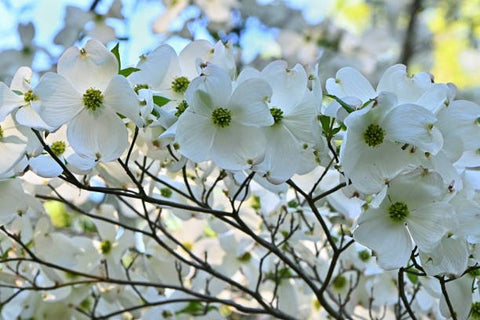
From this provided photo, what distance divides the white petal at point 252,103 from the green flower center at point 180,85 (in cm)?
9

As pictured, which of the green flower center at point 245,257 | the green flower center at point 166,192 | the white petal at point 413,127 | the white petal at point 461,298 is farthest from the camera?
the green flower center at point 245,257

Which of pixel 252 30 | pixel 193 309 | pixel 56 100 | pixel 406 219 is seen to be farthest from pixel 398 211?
pixel 252 30

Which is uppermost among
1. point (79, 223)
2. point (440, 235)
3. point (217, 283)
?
point (79, 223)

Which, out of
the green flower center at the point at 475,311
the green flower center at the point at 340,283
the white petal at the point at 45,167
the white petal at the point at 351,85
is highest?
the green flower center at the point at 340,283

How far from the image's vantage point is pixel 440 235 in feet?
2.00

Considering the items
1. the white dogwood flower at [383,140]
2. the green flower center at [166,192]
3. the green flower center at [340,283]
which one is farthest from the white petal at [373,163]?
the green flower center at [340,283]

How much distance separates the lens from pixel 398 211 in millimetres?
628

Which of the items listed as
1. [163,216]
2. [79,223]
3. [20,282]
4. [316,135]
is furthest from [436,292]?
[79,223]

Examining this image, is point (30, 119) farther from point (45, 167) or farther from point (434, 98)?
point (434, 98)

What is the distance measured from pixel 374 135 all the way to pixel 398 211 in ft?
0.24

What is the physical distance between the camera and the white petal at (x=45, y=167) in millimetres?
648

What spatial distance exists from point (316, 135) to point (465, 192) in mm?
168

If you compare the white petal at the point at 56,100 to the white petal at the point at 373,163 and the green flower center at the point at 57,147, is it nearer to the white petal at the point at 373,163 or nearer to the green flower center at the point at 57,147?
the green flower center at the point at 57,147

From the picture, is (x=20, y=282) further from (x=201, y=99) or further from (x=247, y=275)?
(x=201, y=99)
